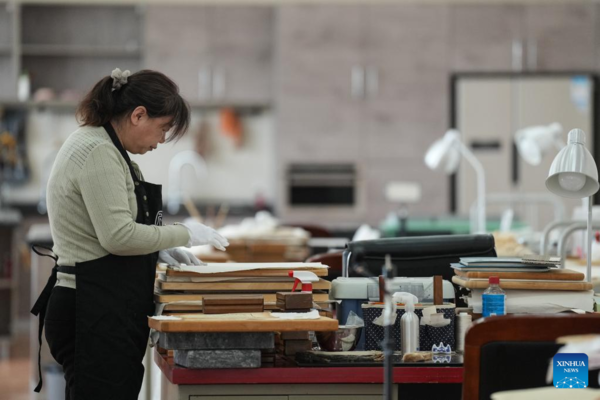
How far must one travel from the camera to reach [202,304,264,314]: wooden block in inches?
81.9

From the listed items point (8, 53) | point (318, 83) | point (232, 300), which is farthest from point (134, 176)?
point (8, 53)

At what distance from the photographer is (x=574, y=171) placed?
2180mm

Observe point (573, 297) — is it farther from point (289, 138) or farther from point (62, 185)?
point (289, 138)

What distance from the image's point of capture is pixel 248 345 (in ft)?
6.49

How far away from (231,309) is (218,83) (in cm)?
590

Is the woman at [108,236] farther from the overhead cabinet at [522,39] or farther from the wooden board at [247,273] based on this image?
the overhead cabinet at [522,39]

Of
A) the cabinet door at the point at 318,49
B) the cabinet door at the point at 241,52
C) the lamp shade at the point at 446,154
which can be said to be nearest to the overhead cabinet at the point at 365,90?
the cabinet door at the point at 318,49

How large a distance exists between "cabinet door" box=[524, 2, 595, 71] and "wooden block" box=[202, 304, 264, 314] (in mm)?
5987

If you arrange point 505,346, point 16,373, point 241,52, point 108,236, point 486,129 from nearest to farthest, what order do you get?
point 505,346 → point 108,236 → point 16,373 → point 486,129 → point 241,52

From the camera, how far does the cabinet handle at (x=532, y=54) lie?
760 cm

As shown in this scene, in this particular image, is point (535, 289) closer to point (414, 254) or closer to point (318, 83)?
point (414, 254)

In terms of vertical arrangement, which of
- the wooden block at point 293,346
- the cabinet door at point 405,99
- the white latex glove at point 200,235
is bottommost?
the wooden block at point 293,346

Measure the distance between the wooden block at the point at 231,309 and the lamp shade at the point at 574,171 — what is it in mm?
774

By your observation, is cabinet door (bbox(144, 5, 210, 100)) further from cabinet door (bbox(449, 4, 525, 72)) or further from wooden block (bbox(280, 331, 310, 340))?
wooden block (bbox(280, 331, 310, 340))
